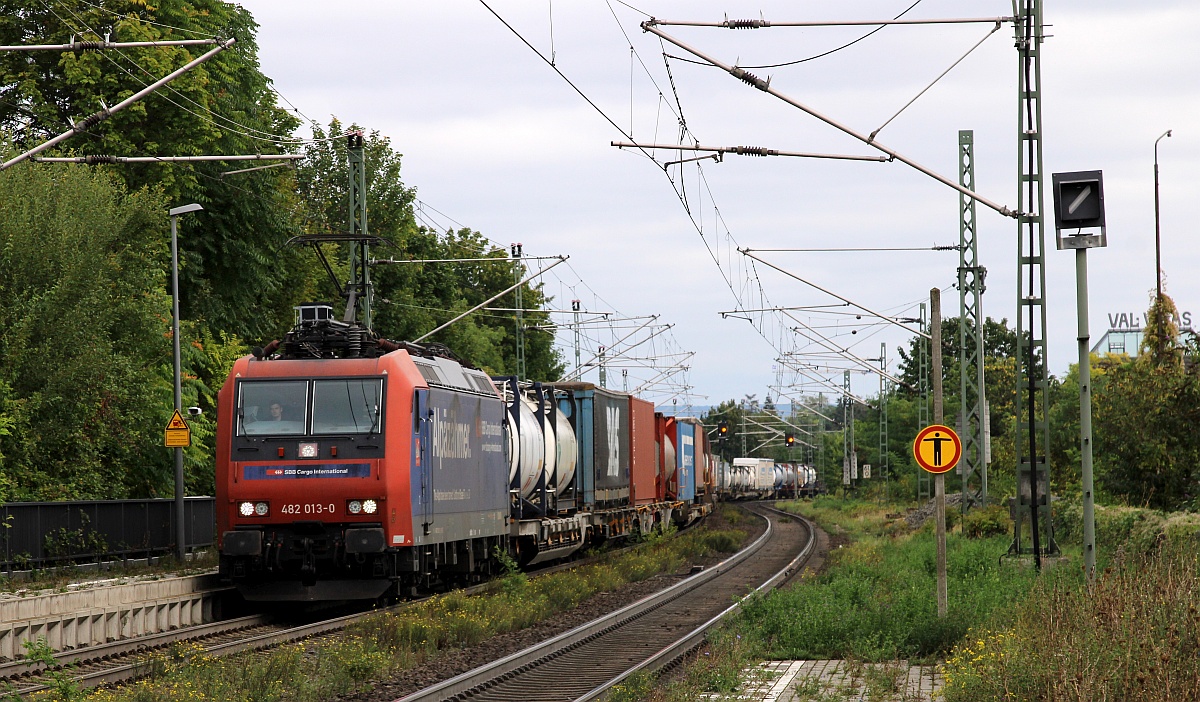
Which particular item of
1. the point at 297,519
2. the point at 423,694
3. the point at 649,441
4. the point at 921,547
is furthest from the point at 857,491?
the point at 423,694

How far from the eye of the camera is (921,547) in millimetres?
29125

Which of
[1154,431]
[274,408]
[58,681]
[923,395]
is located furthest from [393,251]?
[58,681]

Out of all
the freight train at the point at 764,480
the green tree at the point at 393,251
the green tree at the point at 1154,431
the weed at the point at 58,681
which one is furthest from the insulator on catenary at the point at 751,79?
the freight train at the point at 764,480

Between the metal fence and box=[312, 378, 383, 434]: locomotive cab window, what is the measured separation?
258 inches

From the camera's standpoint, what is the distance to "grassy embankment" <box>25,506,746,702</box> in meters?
11.2

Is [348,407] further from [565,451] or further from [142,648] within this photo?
[565,451]

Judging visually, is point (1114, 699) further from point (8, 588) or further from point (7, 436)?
point (7, 436)

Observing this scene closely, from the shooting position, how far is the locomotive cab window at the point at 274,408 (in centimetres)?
1784

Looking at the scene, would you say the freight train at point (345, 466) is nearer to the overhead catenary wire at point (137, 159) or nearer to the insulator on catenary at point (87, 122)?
the overhead catenary wire at point (137, 159)

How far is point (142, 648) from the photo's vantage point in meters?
14.5

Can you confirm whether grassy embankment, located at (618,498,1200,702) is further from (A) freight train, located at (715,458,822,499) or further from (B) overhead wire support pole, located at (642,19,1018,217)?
(A) freight train, located at (715,458,822,499)

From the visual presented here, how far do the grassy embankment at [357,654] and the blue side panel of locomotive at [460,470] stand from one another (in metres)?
1.09

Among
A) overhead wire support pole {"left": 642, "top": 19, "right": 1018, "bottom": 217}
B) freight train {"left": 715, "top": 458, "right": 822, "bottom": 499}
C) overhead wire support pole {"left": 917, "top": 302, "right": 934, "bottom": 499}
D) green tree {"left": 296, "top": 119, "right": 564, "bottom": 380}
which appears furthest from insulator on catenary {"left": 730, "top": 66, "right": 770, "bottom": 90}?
freight train {"left": 715, "top": 458, "right": 822, "bottom": 499}

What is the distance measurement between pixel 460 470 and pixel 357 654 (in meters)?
7.37
